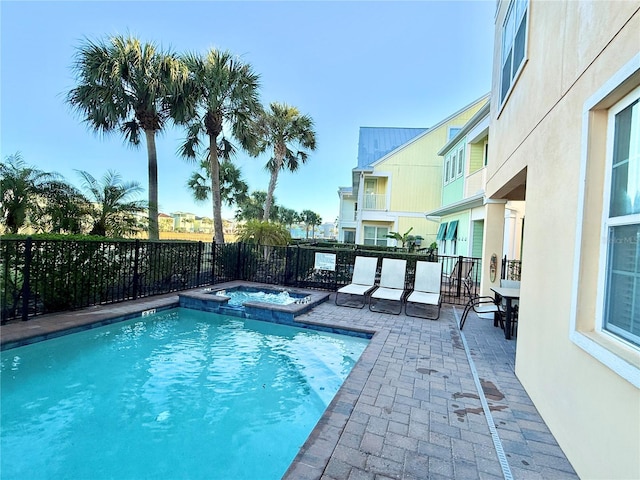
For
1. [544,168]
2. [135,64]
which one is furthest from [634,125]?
[135,64]

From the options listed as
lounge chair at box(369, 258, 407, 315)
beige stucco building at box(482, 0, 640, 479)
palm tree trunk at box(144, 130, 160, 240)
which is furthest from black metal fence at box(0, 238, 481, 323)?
beige stucco building at box(482, 0, 640, 479)

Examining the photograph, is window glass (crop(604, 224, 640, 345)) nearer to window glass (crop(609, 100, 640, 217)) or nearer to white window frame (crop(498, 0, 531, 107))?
window glass (crop(609, 100, 640, 217))

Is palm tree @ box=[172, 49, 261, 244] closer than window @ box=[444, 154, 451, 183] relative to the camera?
Yes

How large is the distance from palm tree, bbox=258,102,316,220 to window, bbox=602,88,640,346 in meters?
15.3

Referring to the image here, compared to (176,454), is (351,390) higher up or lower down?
higher up

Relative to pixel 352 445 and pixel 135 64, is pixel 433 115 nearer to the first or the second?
pixel 135 64

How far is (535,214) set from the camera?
3.59m

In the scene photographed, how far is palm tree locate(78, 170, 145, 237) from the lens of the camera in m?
8.72

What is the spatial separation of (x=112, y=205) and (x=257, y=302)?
18.1 feet

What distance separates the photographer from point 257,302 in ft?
23.7

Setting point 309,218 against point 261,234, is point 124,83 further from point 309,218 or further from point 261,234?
point 309,218

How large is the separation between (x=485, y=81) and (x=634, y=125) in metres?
19.9

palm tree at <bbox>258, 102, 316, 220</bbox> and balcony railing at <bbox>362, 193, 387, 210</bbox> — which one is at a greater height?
palm tree at <bbox>258, 102, 316, 220</bbox>

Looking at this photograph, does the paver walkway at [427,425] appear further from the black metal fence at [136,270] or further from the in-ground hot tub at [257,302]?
the black metal fence at [136,270]
